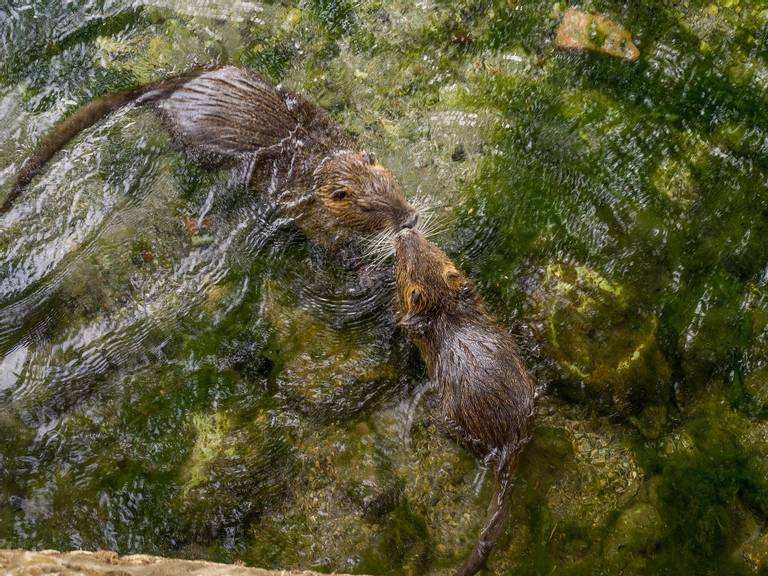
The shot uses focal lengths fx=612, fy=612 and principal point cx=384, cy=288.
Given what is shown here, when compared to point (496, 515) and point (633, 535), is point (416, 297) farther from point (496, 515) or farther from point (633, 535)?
point (633, 535)

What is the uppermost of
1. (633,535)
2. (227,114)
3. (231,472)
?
(227,114)

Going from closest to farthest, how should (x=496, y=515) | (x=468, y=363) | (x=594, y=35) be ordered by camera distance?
(x=496, y=515)
(x=468, y=363)
(x=594, y=35)

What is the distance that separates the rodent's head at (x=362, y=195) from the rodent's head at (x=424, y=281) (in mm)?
144

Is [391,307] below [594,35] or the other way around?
below

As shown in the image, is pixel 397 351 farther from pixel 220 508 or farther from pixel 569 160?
pixel 569 160

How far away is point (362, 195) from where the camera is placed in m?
3.72

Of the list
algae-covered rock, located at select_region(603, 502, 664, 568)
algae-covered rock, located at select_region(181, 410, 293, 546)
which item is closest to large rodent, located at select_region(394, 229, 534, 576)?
algae-covered rock, located at select_region(603, 502, 664, 568)

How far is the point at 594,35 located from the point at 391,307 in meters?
2.19

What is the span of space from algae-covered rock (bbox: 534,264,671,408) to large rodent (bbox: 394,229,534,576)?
0.32 metres

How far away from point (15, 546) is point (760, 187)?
4.65 m

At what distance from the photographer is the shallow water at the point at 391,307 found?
11.1ft

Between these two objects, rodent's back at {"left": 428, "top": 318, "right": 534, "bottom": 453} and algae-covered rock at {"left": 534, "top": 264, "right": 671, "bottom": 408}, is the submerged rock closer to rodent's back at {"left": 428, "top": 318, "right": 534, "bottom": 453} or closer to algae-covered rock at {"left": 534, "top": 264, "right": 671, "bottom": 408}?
algae-covered rock at {"left": 534, "top": 264, "right": 671, "bottom": 408}

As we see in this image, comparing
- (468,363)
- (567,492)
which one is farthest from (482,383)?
(567,492)

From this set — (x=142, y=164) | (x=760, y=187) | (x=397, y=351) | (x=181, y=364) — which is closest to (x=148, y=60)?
(x=142, y=164)
